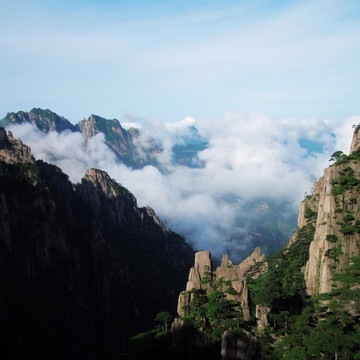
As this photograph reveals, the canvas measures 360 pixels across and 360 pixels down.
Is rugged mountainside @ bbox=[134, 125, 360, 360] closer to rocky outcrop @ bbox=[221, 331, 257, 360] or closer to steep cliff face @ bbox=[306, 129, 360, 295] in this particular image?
steep cliff face @ bbox=[306, 129, 360, 295]

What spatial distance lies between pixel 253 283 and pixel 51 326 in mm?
41798

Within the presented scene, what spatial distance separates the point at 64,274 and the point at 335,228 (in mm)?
73129

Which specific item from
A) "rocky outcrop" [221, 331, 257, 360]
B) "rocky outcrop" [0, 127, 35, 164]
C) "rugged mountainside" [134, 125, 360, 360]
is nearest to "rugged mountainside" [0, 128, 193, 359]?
"rocky outcrop" [0, 127, 35, 164]

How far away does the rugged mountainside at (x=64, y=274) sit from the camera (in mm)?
99125

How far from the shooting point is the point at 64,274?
409ft

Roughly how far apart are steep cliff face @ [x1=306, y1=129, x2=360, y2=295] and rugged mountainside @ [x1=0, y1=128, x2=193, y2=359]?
4094 cm

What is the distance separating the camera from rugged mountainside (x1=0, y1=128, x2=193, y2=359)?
325 ft

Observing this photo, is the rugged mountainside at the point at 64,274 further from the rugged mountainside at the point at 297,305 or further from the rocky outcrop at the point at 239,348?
the rocky outcrop at the point at 239,348

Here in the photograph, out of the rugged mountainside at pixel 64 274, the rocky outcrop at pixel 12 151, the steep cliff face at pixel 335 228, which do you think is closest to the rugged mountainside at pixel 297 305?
the steep cliff face at pixel 335 228

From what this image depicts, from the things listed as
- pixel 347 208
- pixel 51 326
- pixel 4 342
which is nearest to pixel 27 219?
pixel 51 326

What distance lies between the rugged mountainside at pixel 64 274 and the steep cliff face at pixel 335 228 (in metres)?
40.9

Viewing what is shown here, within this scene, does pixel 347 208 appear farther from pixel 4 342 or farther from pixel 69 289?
pixel 69 289

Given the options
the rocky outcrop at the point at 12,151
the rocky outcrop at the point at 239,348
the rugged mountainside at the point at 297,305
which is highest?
the rocky outcrop at the point at 12,151

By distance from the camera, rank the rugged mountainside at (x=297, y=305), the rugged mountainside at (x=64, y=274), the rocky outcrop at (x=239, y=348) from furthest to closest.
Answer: the rugged mountainside at (x=64, y=274)
the rocky outcrop at (x=239, y=348)
the rugged mountainside at (x=297, y=305)
